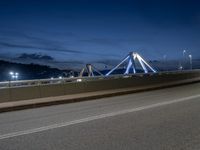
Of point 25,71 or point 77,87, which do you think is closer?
point 77,87

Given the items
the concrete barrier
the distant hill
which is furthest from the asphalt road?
the distant hill

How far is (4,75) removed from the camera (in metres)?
188

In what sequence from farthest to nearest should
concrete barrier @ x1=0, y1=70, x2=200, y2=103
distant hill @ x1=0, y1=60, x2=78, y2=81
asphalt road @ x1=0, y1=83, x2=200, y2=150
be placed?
distant hill @ x1=0, y1=60, x2=78, y2=81 < concrete barrier @ x1=0, y1=70, x2=200, y2=103 < asphalt road @ x1=0, y1=83, x2=200, y2=150

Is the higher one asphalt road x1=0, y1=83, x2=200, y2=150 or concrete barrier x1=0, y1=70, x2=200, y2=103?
concrete barrier x1=0, y1=70, x2=200, y2=103

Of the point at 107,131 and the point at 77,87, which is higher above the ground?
the point at 77,87

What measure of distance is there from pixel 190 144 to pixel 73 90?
46.5 feet

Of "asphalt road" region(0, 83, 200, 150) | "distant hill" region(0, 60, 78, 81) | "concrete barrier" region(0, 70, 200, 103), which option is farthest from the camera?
"distant hill" region(0, 60, 78, 81)

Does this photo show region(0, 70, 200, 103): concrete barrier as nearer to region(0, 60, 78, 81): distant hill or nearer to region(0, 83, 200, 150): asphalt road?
region(0, 83, 200, 150): asphalt road

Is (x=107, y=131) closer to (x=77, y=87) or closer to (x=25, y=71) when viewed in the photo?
(x=77, y=87)

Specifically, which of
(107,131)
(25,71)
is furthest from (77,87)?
(25,71)

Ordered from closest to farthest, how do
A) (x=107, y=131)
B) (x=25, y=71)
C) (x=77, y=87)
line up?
1. (x=107, y=131)
2. (x=77, y=87)
3. (x=25, y=71)

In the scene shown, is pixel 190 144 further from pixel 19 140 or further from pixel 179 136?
pixel 19 140

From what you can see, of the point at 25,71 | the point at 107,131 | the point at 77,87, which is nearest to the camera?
the point at 107,131

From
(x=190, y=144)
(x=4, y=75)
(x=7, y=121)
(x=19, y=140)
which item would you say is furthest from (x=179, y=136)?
(x=4, y=75)
